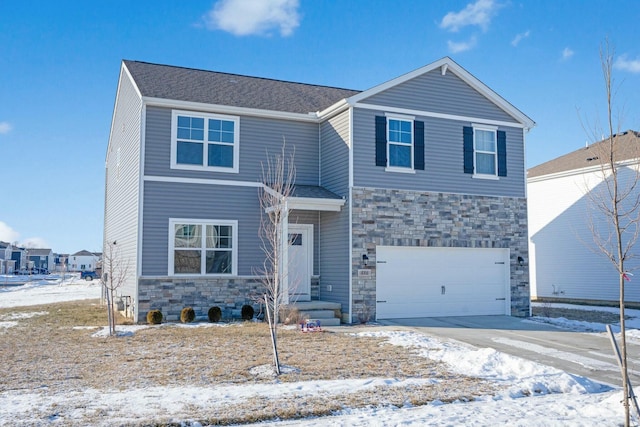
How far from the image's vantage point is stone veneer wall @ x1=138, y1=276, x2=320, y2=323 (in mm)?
14955

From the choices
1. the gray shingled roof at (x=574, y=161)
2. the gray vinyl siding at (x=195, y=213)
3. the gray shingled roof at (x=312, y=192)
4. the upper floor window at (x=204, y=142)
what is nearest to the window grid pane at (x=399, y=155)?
the gray shingled roof at (x=312, y=192)

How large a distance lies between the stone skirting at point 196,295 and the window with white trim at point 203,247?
0.29 metres

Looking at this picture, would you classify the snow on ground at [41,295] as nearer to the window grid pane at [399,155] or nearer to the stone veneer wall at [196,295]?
the stone veneer wall at [196,295]

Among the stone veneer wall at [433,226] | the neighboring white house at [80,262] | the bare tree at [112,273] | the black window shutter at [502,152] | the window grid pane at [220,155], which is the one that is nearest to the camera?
the bare tree at [112,273]

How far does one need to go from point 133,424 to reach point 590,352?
873cm

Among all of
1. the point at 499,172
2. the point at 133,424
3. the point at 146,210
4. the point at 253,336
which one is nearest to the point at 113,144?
the point at 146,210

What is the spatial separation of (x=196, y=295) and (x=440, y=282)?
6738 millimetres

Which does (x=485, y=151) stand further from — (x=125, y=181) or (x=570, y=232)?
(x=125, y=181)

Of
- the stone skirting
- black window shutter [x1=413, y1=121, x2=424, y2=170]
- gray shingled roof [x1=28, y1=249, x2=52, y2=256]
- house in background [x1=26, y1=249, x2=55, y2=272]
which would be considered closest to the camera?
the stone skirting

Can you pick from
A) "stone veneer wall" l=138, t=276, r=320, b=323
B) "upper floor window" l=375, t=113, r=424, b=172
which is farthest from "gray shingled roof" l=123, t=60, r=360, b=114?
"stone veneer wall" l=138, t=276, r=320, b=323

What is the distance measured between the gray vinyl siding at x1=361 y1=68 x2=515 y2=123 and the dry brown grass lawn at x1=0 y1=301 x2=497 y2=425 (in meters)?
6.80

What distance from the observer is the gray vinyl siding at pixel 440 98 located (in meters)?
16.0

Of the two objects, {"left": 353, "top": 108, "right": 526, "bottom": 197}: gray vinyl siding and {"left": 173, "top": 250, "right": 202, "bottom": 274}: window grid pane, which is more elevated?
{"left": 353, "top": 108, "right": 526, "bottom": 197}: gray vinyl siding

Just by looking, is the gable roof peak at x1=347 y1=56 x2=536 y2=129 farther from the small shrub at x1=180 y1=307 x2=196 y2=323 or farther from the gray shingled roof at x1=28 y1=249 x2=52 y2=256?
the gray shingled roof at x1=28 y1=249 x2=52 y2=256
